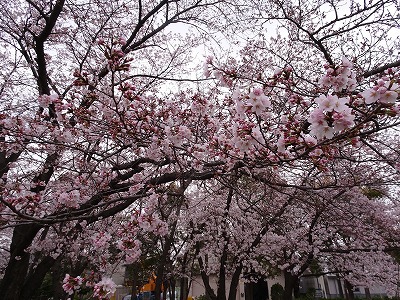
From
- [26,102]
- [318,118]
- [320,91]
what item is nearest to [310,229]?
[320,91]

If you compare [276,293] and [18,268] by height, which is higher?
[18,268]

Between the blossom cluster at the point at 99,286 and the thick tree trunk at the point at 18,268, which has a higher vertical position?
the thick tree trunk at the point at 18,268

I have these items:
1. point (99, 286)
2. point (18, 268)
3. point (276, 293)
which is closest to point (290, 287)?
point (18, 268)

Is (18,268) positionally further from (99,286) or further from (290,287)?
(290,287)

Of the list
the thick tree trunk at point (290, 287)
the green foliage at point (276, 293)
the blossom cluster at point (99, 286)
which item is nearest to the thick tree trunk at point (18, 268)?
the blossom cluster at point (99, 286)

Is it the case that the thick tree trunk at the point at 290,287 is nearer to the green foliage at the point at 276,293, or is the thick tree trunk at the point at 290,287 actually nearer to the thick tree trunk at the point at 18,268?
the thick tree trunk at the point at 18,268

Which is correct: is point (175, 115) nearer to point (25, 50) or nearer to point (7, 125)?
point (7, 125)

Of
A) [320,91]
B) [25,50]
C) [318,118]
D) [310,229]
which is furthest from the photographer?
[310,229]

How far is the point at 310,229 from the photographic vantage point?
8.95m

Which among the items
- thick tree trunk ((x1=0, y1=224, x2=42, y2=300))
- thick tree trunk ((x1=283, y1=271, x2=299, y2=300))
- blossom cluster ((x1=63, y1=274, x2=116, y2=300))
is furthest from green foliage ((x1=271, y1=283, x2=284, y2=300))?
blossom cluster ((x1=63, y1=274, x2=116, y2=300))

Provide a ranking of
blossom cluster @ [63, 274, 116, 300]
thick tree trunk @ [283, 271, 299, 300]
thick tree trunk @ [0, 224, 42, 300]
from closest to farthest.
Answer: blossom cluster @ [63, 274, 116, 300] < thick tree trunk @ [0, 224, 42, 300] < thick tree trunk @ [283, 271, 299, 300]

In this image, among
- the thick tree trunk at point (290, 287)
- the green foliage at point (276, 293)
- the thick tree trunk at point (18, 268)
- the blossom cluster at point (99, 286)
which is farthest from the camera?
the green foliage at point (276, 293)

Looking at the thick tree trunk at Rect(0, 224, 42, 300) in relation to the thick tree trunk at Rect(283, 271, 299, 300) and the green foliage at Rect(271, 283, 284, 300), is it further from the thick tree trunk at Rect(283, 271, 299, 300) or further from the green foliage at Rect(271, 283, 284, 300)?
the green foliage at Rect(271, 283, 284, 300)

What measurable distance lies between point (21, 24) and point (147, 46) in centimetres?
288
